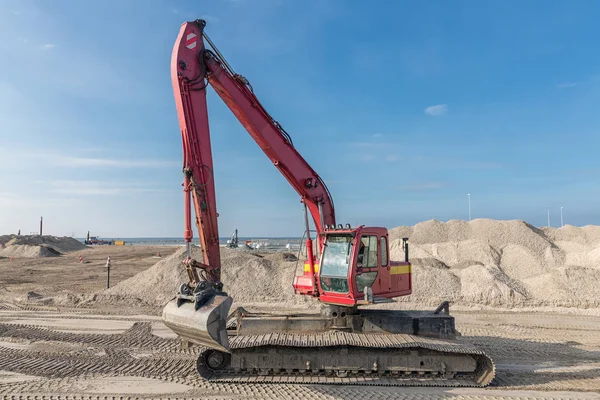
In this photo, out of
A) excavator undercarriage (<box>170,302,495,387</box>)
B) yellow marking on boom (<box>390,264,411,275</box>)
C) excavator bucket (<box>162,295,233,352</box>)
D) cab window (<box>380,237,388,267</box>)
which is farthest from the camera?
yellow marking on boom (<box>390,264,411,275</box>)

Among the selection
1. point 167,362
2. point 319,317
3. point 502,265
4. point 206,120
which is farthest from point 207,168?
point 502,265

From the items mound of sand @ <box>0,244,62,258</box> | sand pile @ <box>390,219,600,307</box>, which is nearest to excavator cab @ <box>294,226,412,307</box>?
sand pile @ <box>390,219,600,307</box>

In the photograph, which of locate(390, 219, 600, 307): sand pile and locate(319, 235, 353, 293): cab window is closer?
locate(319, 235, 353, 293): cab window

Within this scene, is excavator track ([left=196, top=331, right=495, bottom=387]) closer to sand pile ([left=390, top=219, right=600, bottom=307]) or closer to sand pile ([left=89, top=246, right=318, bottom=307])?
sand pile ([left=89, top=246, right=318, bottom=307])

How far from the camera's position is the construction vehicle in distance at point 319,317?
695cm

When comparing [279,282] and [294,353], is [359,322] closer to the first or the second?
[294,353]

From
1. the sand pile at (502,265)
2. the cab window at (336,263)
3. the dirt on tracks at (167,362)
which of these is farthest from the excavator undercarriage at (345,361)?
the sand pile at (502,265)

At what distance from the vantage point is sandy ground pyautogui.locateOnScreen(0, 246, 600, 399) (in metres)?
6.57

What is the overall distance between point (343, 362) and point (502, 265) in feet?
52.0

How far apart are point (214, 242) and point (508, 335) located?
7553 millimetres

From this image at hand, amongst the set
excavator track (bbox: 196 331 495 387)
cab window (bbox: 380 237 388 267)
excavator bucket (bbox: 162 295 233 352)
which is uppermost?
cab window (bbox: 380 237 388 267)

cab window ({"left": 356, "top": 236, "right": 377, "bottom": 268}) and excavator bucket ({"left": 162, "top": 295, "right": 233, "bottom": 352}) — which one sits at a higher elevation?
cab window ({"left": 356, "top": 236, "right": 377, "bottom": 268})

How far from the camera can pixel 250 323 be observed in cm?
762

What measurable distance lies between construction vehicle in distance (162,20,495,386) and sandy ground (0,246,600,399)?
0.32m
